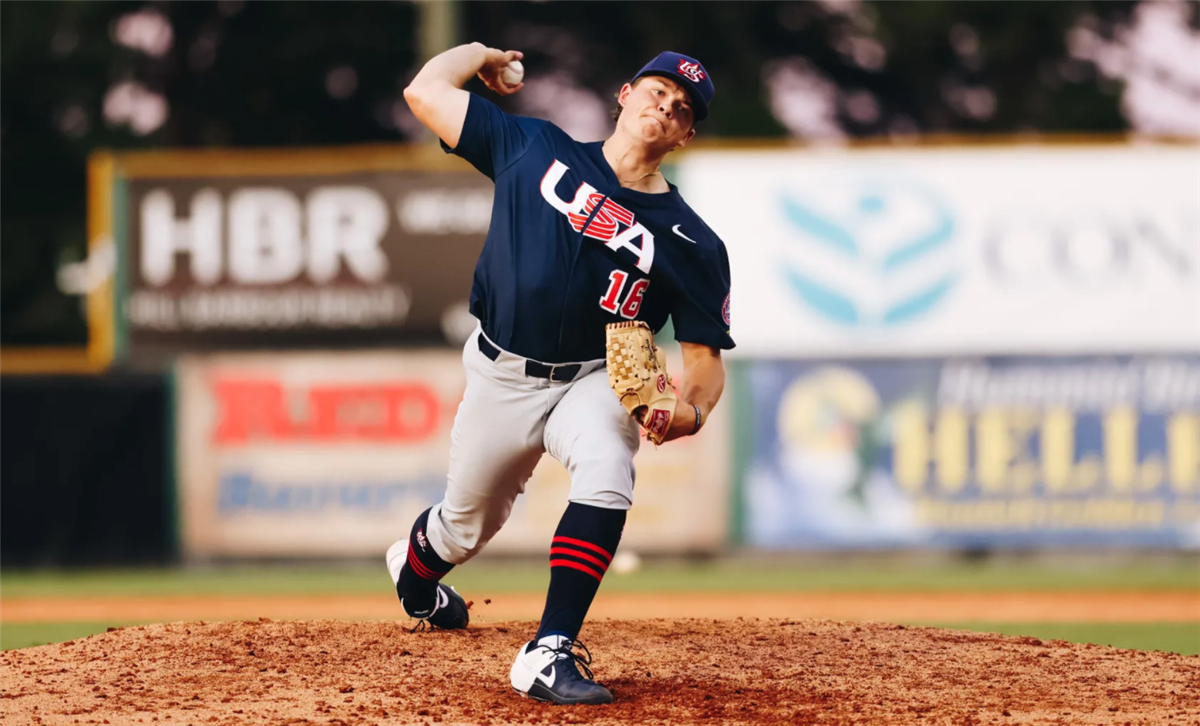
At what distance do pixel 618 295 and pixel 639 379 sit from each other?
0.31m

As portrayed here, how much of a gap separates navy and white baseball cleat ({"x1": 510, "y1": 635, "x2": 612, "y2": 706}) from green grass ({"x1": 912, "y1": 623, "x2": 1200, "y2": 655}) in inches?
103

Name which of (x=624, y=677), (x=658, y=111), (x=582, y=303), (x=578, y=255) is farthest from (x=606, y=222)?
(x=624, y=677)

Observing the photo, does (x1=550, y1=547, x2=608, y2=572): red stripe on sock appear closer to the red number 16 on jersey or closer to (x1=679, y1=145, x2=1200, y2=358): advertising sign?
the red number 16 on jersey

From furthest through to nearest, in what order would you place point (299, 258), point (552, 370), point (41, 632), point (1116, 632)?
point (299, 258)
point (41, 632)
point (1116, 632)
point (552, 370)

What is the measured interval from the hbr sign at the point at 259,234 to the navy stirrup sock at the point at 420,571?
247 inches

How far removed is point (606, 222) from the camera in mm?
4551

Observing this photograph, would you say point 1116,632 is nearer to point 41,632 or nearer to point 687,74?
point 687,74

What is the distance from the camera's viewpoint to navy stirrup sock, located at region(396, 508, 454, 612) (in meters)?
5.17

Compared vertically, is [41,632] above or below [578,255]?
below

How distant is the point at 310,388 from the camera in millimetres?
11312

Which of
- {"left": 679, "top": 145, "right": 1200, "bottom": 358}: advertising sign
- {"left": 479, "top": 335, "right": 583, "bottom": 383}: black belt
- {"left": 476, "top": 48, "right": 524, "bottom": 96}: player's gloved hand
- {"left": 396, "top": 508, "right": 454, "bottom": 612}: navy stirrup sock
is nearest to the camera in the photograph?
{"left": 479, "top": 335, "right": 583, "bottom": 383}: black belt

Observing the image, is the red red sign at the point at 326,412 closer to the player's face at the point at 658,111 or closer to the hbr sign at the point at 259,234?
the hbr sign at the point at 259,234

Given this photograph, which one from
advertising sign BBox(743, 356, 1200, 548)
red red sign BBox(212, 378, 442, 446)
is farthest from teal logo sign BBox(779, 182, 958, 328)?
red red sign BBox(212, 378, 442, 446)

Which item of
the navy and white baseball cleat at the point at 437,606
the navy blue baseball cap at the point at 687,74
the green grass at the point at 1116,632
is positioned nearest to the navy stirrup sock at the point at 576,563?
the navy and white baseball cleat at the point at 437,606
